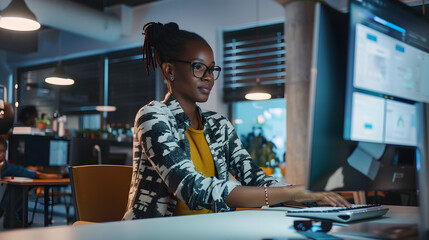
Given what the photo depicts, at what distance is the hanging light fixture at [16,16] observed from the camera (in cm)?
463

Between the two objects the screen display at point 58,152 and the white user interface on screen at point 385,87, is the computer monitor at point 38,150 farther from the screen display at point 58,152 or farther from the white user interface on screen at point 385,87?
the white user interface on screen at point 385,87

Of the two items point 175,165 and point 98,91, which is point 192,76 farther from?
point 98,91

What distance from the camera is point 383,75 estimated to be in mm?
884

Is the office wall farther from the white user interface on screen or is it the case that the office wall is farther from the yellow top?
the white user interface on screen

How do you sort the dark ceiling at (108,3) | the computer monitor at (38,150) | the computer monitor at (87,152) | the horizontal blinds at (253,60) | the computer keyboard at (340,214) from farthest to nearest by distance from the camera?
the dark ceiling at (108,3), the horizontal blinds at (253,60), the computer monitor at (87,152), the computer monitor at (38,150), the computer keyboard at (340,214)

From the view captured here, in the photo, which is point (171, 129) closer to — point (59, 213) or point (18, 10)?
point (18, 10)

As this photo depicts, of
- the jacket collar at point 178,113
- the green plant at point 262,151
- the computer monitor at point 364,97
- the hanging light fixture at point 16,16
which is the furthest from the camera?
the green plant at point 262,151

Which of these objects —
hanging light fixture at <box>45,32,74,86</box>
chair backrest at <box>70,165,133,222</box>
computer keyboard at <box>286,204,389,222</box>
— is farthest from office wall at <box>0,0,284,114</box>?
computer keyboard at <box>286,204,389,222</box>

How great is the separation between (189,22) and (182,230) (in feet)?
21.6

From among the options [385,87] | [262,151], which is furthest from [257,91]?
[385,87]

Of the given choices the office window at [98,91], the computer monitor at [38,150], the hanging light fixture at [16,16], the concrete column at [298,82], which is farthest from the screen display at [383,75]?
A: the office window at [98,91]

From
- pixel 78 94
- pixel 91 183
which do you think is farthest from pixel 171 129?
pixel 78 94

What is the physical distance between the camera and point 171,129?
150 centimetres

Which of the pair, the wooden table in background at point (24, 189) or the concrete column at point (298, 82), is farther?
the concrete column at point (298, 82)
